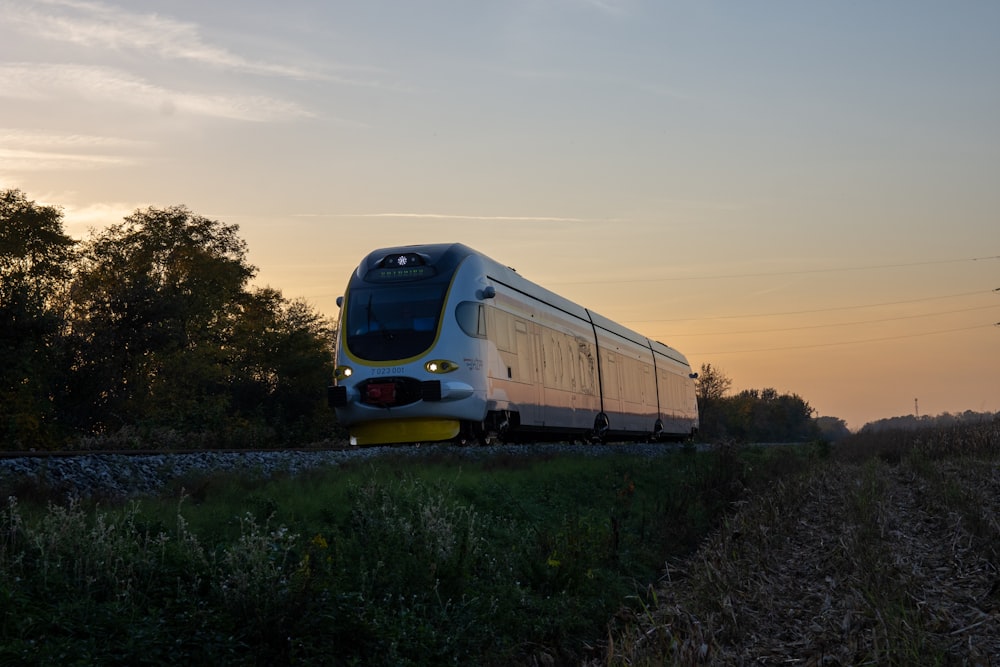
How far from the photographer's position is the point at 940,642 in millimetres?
7684

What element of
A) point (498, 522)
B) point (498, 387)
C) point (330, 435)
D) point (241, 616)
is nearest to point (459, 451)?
point (498, 387)

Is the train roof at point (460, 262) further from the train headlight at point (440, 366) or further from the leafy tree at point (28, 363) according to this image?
the leafy tree at point (28, 363)

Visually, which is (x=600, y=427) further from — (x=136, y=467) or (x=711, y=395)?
(x=711, y=395)

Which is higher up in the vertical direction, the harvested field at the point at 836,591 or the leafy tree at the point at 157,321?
the leafy tree at the point at 157,321

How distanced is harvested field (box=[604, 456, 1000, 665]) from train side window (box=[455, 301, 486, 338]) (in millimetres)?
7594

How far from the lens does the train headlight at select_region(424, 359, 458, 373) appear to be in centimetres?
2105

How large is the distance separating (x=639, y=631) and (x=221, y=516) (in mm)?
4162

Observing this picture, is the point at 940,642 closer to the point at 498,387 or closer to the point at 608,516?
the point at 608,516

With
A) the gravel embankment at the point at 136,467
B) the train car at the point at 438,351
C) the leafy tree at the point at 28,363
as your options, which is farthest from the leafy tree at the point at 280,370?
the gravel embankment at the point at 136,467

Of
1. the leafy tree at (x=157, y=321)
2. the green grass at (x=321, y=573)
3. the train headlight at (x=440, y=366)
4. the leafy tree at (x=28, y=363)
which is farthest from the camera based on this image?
the leafy tree at (x=157, y=321)

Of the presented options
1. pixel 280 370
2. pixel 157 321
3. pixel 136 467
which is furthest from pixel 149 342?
pixel 136 467

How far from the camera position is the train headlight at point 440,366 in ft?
69.1

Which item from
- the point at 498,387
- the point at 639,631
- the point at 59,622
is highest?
the point at 498,387

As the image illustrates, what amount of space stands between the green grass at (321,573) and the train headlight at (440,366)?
19.8ft
